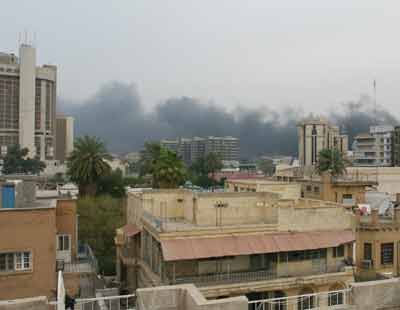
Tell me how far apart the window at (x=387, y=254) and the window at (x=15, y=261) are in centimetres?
2366

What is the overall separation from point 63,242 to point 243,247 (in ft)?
35.6

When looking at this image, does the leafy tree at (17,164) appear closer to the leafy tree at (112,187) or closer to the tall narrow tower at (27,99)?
the tall narrow tower at (27,99)

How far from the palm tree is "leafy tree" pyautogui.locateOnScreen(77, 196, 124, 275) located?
339 inches

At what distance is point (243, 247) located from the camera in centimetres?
2205

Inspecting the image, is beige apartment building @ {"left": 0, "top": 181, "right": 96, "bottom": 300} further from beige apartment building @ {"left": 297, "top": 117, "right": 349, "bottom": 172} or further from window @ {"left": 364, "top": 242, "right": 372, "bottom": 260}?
beige apartment building @ {"left": 297, "top": 117, "right": 349, "bottom": 172}

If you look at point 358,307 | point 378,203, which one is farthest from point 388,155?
point 358,307

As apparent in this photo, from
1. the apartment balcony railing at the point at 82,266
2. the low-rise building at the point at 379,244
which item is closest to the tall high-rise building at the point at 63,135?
the apartment balcony railing at the point at 82,266

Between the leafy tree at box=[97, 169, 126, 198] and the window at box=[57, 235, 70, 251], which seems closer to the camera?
the window at box=[57, 235, 70, 251]

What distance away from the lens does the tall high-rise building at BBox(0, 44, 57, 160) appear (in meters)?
134

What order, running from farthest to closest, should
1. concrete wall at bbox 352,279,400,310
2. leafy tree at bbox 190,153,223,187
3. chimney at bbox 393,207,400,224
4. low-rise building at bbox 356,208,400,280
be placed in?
1. leafy tree at bbox 190,153,223,187
2. chimney at bbox 393,207,400,224
3. low-rise building at bbox 356,208,400,280
4. concrete wall at bbox 352,279,400,310

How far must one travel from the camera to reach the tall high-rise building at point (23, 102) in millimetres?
133500

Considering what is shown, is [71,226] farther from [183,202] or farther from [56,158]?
[56,158]

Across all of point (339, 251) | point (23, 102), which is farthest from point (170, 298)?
point (23, 102)

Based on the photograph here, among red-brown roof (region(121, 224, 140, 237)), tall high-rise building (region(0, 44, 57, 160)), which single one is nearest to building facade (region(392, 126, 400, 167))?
red-brown roof (region(121, 224, 140, 237))
